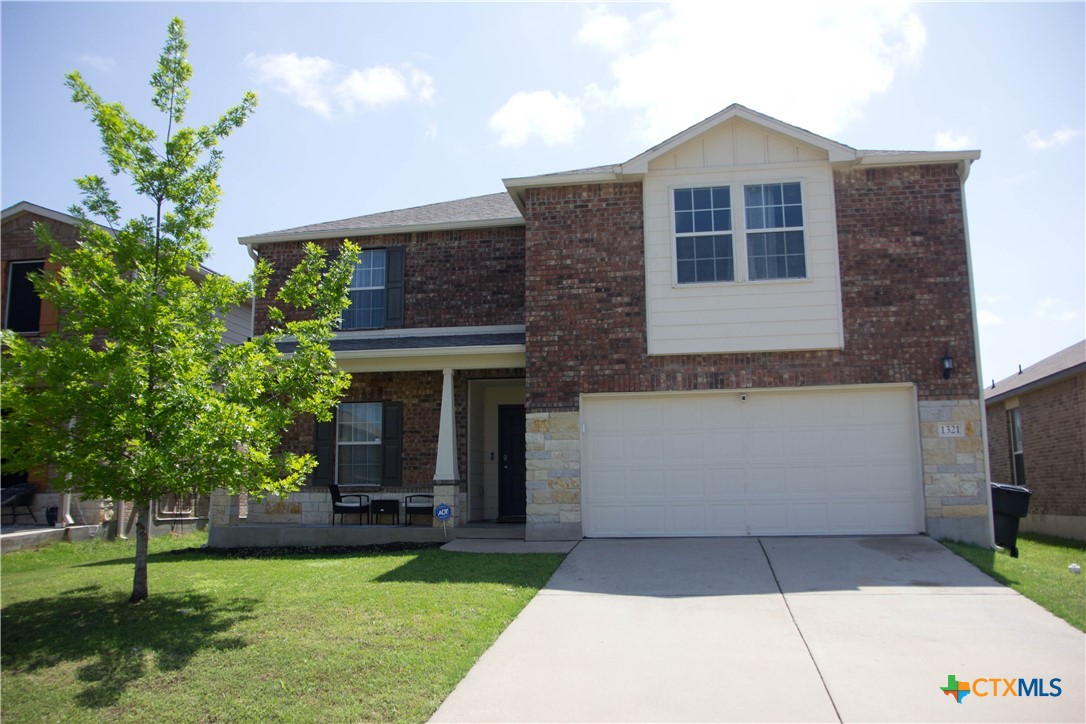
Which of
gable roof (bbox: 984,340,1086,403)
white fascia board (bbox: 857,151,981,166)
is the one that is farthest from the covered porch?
gable roof (bbox: 984,340,1086,403)

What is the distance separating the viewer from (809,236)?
39.3 feet

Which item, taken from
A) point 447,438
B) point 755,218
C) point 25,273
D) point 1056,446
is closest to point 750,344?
point 755,218

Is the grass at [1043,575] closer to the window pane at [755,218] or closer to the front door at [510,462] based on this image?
the window pane at [755,218]

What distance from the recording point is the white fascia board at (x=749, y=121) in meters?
11.9

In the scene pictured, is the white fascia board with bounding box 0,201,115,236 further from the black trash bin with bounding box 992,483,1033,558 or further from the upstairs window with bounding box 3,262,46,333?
the black trash bin with bounding box 992,483,1033,558

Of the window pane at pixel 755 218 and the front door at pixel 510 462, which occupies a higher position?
the window pane at pixel 755 218

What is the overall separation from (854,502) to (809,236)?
402 centimetres

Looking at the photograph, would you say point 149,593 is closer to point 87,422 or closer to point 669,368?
point 87,422

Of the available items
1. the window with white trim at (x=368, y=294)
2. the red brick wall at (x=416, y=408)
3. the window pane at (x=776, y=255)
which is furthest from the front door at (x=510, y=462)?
the window pane at (x=776, y=255)

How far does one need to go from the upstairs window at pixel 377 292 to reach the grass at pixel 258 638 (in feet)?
18.7

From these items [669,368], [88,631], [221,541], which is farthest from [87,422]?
[669,368]

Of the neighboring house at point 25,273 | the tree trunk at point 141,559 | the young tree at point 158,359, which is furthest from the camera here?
the neighboring house at point 25,273

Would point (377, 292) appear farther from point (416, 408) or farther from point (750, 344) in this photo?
point (750, 344)

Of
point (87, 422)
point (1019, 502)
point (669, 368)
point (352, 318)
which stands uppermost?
point (352, 318)
